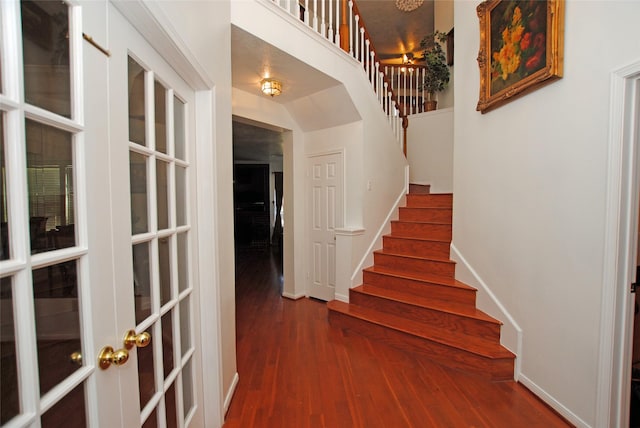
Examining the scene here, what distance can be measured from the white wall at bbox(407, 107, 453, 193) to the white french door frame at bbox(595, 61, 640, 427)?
3.09 m

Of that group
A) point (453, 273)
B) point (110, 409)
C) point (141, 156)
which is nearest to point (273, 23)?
point (141, 156)

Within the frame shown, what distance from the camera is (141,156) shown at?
3.32 ft

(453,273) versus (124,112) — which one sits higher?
(124,112)

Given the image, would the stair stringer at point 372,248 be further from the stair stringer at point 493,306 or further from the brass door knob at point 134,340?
the brass door knob at point 134,340

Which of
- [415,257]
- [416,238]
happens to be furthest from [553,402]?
[416,238]

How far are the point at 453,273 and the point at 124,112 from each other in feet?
9.90

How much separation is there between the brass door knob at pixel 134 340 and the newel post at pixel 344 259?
2658 mm

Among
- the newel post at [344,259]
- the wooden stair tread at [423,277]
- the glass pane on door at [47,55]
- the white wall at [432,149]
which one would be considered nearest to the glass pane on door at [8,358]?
the glass pane on door at [47,55]

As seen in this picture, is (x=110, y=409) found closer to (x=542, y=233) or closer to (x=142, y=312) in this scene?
(x=142, y=312)

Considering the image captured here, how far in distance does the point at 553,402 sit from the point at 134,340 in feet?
7.67

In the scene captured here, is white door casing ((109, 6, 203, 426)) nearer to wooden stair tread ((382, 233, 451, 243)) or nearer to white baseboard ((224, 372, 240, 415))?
white baseboard ((224, 372, 240, 415))

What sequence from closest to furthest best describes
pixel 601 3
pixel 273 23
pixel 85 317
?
pixel 85 317 < pixel 601 3 < pixel 273 23

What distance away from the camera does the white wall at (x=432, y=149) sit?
4465 mm

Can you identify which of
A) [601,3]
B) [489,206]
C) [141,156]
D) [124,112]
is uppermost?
[601,3]
